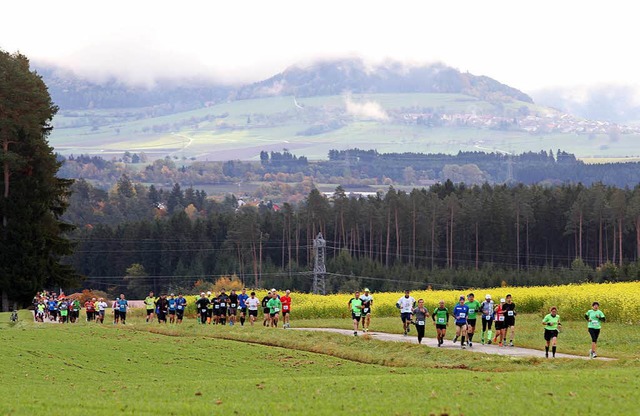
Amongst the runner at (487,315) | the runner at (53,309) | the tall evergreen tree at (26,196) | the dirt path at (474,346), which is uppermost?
the tall evergreen tree at (26,196)

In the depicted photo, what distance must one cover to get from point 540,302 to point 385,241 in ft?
336

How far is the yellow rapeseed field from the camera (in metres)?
55.3

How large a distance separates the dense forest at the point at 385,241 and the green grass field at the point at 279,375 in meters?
85.8

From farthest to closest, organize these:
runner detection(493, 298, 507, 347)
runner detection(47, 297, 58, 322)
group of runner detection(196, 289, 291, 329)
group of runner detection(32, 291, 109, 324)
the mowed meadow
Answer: runner detection(47, 297, 58, 322)
group of runner detection(32, 291, 109, 324)
group of runner detection(196, 289, 291, 329)
runner detection(493, 298, 507, 347)
the mowed meadow

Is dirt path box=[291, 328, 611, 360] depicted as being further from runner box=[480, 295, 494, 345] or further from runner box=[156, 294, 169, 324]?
runner box=[156, 294, 169, 324]

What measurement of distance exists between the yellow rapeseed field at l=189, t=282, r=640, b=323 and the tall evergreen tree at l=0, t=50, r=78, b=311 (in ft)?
59.8

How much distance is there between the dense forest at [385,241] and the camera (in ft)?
474

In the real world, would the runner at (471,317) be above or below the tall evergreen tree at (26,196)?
below

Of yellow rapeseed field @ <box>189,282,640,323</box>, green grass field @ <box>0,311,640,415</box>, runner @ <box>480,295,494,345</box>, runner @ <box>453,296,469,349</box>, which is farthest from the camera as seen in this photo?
→ yellow rapeseed field @ <box>189,282,640,323</box>

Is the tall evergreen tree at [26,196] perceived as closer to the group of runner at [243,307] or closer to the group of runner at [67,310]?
the group of runner at [67,310]

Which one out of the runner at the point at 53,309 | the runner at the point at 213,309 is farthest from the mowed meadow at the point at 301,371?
the runner at the point at 53,309

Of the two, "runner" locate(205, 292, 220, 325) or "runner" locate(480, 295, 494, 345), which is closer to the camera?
"runner" locate(480, 295, 494, 345)

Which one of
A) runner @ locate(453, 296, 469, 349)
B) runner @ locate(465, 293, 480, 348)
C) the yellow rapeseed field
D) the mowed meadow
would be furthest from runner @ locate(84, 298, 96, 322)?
runner @ locate(465, 293, 480, 348)

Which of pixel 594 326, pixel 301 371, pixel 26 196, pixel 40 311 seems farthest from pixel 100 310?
pixel 594 326
